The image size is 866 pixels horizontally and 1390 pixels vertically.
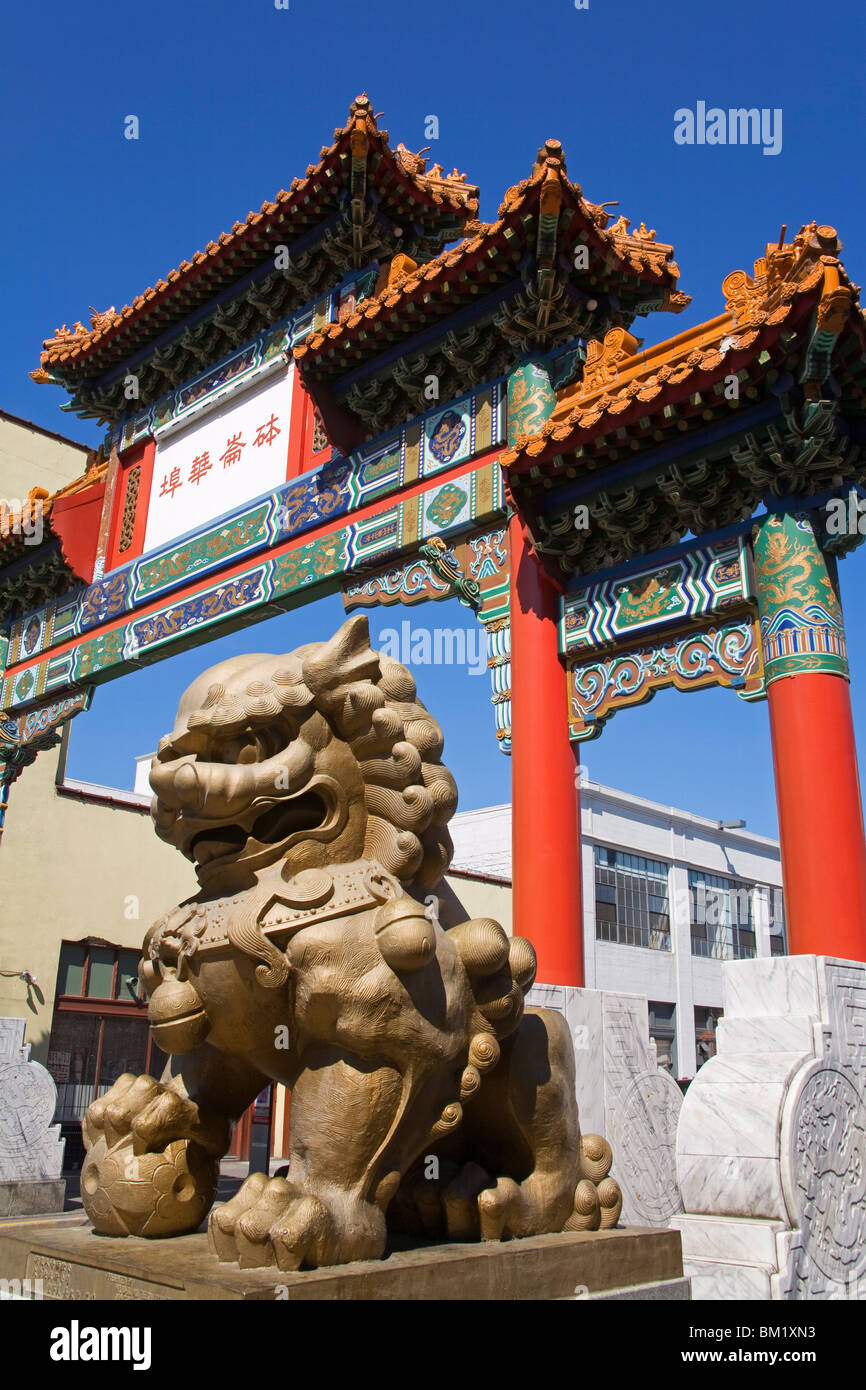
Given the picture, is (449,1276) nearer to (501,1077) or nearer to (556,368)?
(501,1077)

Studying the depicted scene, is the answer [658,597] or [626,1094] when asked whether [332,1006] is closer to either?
[626,1094]

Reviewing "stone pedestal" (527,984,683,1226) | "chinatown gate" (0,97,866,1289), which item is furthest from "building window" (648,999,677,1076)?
"stone pedestal" (527,984,683,1226)

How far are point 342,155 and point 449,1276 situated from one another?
785 centimetres

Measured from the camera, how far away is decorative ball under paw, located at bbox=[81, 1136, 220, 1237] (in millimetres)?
2750

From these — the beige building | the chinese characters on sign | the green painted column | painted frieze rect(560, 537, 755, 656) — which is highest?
the beige building

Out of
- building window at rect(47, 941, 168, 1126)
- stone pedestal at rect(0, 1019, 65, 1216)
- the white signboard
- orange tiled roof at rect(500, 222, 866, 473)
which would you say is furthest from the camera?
building window at rect(47, 941, 168, 1126)

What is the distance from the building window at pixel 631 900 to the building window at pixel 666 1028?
44.7 inches

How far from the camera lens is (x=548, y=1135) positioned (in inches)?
116

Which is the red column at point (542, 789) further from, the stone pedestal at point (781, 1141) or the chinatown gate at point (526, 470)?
the stone pedestal at point (781, 1141)

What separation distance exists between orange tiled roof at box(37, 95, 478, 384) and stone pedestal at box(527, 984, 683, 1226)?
626 centimetres

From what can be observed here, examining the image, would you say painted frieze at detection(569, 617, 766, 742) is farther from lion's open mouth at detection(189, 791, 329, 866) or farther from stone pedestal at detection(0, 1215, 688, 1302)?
lion's open mouth at detection(189, 791, 329, 866)

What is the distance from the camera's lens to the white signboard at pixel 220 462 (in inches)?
347

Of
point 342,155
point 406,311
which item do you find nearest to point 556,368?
point 406,311

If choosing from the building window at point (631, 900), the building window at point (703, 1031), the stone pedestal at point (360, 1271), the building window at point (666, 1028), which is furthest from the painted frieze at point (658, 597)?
the building window at point (703, 1031)
